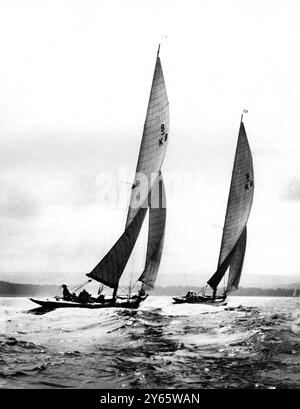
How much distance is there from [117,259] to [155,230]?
9.31 m

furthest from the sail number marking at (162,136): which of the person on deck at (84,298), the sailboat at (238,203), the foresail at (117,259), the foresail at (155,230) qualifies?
the sailboat at (238,203)

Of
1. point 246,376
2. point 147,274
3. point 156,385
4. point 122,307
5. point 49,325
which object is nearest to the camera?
point 156,385

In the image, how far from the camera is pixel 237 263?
47094 millimetres

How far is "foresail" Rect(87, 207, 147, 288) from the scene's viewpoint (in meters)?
29.9

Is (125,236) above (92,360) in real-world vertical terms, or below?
above

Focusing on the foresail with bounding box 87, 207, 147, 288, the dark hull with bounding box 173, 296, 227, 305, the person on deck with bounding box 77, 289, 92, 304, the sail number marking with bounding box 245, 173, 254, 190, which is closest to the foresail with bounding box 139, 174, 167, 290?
the foresail with bounding box 87, 207, 147, 288

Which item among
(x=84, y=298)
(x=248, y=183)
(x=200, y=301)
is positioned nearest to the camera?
(x=84, y=298)

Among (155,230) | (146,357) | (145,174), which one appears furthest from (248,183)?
(146,357)

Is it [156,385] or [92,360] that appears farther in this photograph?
[92,360]

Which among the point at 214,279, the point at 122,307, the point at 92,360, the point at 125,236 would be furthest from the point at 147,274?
the point at 92,360

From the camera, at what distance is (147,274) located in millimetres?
42438

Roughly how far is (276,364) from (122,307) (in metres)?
20.7

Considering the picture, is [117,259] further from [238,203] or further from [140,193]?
[238,203]

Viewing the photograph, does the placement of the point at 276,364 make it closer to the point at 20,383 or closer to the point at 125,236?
the point at 20,383
